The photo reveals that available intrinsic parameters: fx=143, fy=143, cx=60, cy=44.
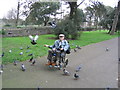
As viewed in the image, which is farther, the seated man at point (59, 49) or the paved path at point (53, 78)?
the seated man at point (59, 49)

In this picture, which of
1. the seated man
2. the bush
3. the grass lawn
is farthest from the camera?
the bush

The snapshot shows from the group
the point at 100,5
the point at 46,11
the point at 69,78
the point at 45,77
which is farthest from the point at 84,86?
the point at 46,11

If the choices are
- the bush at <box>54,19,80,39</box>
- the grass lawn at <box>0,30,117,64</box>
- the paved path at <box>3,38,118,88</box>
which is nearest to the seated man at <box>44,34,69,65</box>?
the paved path at <box>3,38,118,88</box>

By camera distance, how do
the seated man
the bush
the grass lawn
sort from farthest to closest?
the bush → the grass lawn → the seated man

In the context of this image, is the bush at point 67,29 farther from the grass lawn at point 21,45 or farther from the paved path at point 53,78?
the paved path at point 53,78

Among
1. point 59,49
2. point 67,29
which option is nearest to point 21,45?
point 59,49

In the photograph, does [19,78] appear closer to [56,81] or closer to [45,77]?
[45,77]

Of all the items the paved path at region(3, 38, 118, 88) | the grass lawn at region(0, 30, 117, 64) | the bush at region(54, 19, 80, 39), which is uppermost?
the bush at region(54, 19, 80, 39)

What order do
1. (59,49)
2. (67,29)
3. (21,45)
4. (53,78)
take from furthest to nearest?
(67,29) < (21,45) < (59,49) < (53,78)

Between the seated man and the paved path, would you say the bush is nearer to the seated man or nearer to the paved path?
the seated man

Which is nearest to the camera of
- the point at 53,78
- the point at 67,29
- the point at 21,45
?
the point at 53,78

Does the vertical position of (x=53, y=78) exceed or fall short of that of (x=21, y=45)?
it falls short

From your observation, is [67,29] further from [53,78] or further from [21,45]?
[53,78]

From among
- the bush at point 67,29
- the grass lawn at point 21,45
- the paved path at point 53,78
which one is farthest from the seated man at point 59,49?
the bush at point 67,29
